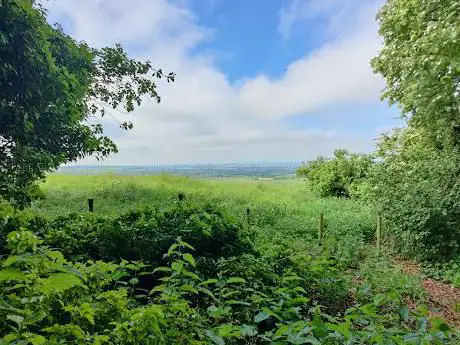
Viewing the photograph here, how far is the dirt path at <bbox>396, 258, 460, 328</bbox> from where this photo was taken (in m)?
5.58

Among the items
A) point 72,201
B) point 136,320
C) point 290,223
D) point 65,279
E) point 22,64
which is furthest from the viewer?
point 72,201

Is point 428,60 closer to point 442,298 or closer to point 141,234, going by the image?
point 442,298

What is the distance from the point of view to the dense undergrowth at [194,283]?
1880 millimetres

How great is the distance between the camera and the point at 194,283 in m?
3.31

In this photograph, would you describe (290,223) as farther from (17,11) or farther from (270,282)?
(17,11)

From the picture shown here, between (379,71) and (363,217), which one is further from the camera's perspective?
(379,71)

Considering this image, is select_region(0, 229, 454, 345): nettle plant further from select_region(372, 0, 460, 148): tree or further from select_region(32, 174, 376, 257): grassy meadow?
select_region(372, 0, 460, 148): tree

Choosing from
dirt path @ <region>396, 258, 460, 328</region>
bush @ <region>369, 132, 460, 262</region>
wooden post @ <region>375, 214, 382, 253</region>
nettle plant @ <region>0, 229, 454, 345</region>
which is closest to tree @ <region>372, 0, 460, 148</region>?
bush @ <region>369, 132, 460, 262</region>

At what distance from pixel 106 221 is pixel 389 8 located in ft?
43.1

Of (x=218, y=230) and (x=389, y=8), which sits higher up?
(x=389, y=8)

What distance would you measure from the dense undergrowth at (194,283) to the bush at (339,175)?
587 centimetres

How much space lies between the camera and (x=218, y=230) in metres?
4.99

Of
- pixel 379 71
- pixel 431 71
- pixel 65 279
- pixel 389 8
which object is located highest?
pixel 389 8

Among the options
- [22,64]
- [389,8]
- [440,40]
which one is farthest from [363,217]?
[22,64]
